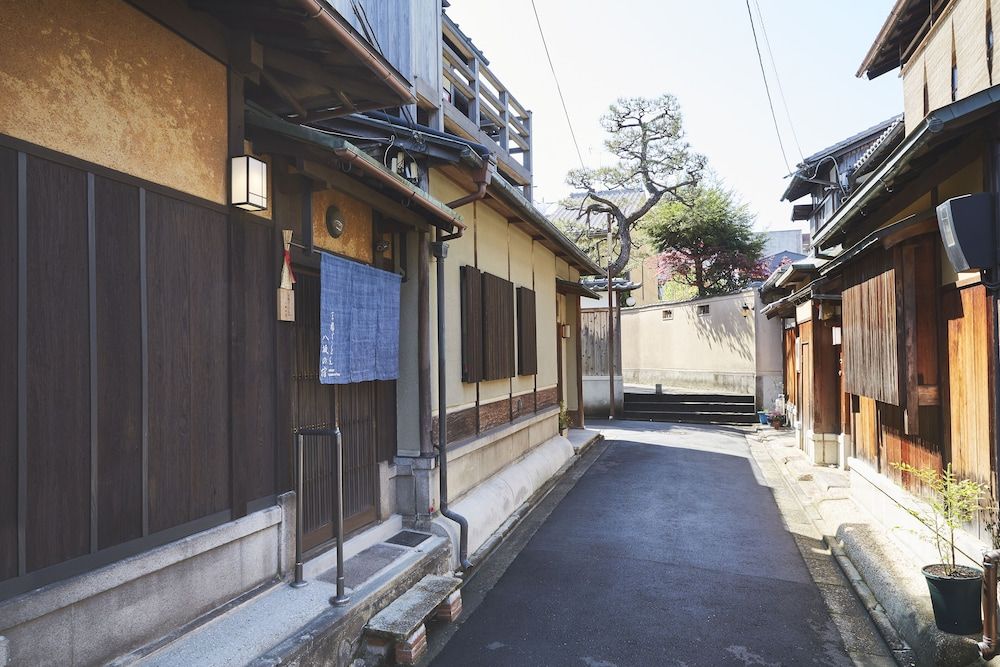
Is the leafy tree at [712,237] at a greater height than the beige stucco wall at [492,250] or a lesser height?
greater

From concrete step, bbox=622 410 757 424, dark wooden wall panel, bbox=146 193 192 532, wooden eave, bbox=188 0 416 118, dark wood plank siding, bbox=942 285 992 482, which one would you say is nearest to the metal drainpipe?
wooden eave, bbox=188 0 416 118

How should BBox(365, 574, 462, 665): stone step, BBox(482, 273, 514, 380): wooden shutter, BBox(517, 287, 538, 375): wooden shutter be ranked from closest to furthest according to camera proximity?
BBox(365, 574, 462, 665): stone step
BBox(482, 273, 514, 380): wooden shutter
BBox(517, 287, 538, 375): wooden shutter

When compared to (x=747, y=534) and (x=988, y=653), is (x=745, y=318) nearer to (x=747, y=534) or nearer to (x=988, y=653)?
(x=747, y=534)

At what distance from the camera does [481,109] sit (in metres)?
15.1

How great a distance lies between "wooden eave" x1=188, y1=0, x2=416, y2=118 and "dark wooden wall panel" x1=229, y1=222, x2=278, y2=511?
54.3 inches

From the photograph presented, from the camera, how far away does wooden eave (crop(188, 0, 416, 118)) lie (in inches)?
176

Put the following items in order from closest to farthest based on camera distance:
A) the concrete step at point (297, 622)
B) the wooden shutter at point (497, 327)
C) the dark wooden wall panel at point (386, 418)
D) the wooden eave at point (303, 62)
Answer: the concrete step at point (297, 622), the wooden eave at point (303, 62), the dark wooden wall panel at point (386, 418), the wooden shutter at point (497, 327)

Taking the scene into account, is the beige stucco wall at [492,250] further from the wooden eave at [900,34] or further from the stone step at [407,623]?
the wooden eave at [900,34]

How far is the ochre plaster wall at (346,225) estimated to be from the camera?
20.2ft

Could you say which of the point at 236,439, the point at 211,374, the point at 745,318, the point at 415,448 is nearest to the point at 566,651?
the point at 415,448

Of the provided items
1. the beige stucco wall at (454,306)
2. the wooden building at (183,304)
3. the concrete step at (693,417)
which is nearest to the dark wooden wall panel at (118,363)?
the wooden building at (183,304)

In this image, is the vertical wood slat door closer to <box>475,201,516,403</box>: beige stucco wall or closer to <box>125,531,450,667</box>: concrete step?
<box>125,531,450,667</box>: concrete step

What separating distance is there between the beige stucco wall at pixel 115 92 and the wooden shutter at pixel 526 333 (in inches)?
298

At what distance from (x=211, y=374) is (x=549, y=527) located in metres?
6.52
